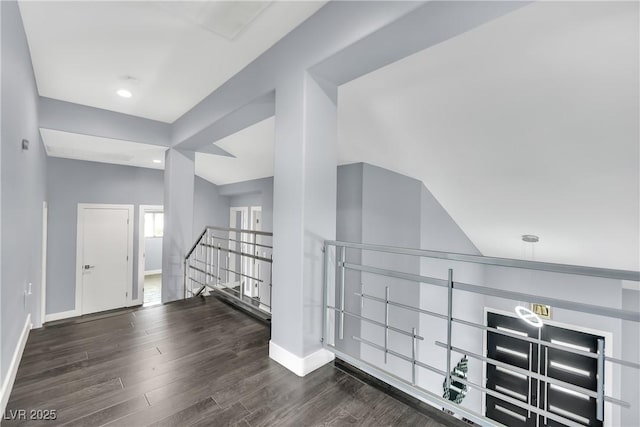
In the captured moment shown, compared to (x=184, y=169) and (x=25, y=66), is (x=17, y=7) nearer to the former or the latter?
(x=25, y=66)

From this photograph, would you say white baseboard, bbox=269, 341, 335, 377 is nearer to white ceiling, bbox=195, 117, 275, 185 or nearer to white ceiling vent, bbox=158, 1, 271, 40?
white ceiling vent, bbox=158, 1, 271, 40

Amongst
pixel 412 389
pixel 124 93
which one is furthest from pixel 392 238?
pixel 124 93

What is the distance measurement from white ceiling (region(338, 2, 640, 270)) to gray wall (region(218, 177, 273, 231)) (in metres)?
2.26

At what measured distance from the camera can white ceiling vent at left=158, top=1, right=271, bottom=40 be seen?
1940 mm

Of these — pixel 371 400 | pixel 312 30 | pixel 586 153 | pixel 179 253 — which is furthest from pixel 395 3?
pixel 179 253

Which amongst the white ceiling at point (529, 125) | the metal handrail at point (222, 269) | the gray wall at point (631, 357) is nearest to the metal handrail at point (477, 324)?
the metal handrail at point (222, 269)

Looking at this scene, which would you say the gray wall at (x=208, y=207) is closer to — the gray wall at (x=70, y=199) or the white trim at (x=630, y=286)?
the gray wall at (x=70, y=199)

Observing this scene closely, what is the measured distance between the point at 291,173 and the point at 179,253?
121 inches

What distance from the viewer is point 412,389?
67.6 inches

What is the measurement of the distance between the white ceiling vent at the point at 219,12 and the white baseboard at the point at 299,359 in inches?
94.2

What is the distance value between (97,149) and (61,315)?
318 cm

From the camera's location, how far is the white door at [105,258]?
555 centimetres

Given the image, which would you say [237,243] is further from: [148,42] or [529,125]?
[529,125]

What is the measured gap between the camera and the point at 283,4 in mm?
1952
